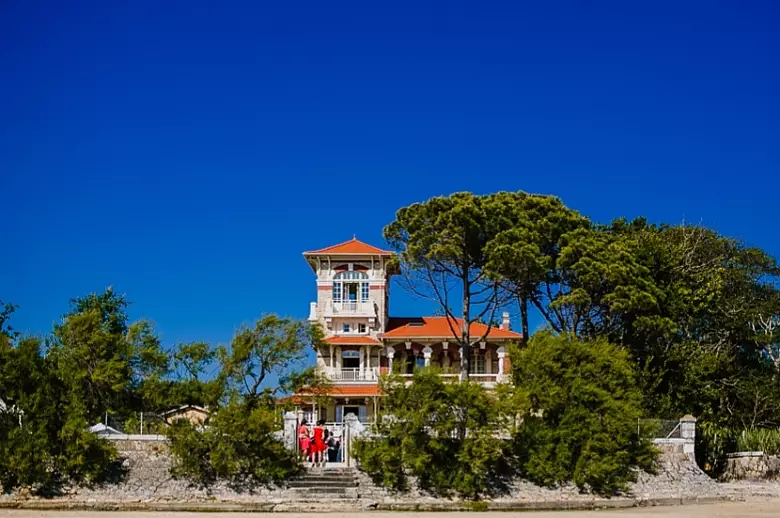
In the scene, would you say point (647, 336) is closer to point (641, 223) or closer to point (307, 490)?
point (641, 223)

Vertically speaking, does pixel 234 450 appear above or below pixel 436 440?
below

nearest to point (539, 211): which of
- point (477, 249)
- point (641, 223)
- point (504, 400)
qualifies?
Result: point (477, 249)

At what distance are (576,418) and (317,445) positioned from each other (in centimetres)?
829

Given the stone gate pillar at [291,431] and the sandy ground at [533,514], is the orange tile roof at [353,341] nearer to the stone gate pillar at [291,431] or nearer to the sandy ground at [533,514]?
the stone gate pillar at [291,431]

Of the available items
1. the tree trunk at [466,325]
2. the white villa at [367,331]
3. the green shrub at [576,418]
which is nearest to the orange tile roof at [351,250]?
the white villa at [367,331]

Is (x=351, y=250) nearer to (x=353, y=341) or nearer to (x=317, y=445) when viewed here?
(x=353, y=341)

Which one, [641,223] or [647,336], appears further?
[641,223]

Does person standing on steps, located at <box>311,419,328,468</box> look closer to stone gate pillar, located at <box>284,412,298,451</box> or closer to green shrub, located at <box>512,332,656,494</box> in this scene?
stone gate pillar, located at <box>284,412,298,451</box>

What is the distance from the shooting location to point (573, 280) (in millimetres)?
39062

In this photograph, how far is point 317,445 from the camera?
29.7 meters

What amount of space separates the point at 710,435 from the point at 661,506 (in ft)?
29.9

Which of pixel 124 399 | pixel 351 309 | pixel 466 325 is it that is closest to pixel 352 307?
pixel 351 309

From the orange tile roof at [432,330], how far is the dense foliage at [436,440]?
17.4m

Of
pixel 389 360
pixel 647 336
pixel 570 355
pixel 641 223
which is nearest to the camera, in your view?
pixel 570 355
